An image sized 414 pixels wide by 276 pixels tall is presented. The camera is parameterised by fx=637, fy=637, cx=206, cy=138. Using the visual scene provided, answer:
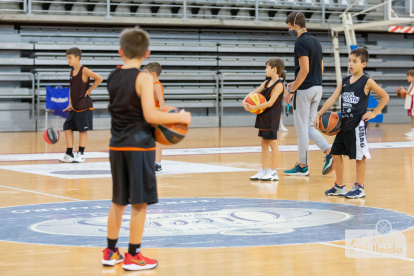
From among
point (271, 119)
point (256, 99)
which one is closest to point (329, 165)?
point (271, 119)

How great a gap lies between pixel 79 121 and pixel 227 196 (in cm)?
368

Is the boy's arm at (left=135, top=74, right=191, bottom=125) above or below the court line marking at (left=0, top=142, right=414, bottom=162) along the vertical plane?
above

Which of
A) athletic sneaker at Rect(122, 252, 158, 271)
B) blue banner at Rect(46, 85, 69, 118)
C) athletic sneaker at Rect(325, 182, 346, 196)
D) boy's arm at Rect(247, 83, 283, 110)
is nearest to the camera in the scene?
athletic sneaker at Rect(122, 252, 158, 271)

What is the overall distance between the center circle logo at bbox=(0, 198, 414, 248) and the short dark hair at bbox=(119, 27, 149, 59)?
1180 mm

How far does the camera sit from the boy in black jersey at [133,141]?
339 centimetres

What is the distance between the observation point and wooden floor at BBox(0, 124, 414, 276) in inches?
132

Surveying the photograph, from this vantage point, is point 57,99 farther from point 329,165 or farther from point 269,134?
point 329,165

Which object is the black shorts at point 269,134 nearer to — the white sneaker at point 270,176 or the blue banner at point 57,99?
the white sneaker at point 270,176

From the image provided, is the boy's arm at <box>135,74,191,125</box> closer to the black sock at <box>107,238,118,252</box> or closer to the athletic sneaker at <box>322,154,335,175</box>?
the black sock at <box>107,238,118,252</box>

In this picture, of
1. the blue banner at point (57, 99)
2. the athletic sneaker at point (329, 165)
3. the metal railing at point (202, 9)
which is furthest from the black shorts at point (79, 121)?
the metal railing at point (202, 9)

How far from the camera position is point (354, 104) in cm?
579

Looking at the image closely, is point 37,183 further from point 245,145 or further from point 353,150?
point 245,145

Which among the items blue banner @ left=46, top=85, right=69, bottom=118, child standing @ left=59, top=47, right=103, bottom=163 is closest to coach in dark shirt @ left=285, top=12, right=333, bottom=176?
child standing @ left=59, top=47, right=103, bottom=163

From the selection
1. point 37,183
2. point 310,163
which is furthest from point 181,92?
point 37,183
